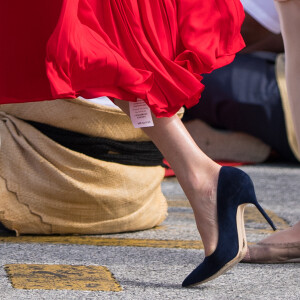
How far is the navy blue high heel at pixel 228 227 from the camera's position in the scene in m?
2.00

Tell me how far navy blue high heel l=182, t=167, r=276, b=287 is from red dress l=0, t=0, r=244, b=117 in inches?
9.6

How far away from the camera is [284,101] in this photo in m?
5.05

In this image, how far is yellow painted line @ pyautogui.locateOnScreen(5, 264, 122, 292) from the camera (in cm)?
203

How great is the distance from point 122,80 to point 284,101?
3.22 metres

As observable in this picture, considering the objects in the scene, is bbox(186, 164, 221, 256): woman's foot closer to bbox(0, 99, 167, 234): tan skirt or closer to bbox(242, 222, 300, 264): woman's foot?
bbox(242, 222, 300, 264): woman's foot

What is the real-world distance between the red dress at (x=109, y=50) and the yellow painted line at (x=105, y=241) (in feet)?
2.29

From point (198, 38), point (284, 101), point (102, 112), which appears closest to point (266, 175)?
point (284, 101)

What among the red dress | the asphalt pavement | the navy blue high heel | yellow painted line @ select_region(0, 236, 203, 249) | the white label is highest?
the red dress

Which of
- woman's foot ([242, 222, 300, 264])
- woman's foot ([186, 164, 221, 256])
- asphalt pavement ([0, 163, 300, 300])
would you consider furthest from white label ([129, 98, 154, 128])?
woman's foot ([242, 222, 300, 264])

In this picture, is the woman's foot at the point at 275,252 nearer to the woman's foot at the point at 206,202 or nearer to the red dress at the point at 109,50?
the woman's foot at the point at 206,202

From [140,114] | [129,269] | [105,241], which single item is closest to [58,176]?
[105,241]

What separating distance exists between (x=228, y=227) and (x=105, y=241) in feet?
2.51

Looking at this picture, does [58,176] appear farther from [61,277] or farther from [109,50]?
[109,50]

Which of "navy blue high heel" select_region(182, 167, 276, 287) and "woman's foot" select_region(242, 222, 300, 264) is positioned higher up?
"navy blue high heel" select_region(182, 167, 276, 287)
